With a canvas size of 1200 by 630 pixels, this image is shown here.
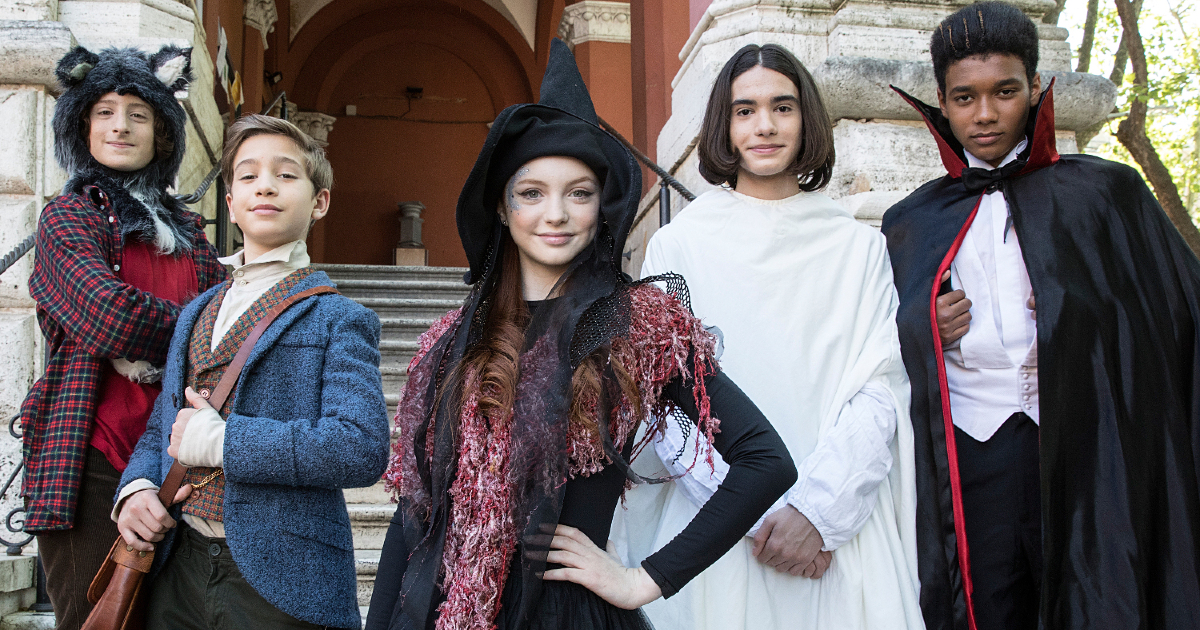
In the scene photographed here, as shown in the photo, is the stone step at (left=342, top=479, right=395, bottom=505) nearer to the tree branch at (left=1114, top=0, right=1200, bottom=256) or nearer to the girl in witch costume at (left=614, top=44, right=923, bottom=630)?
the girl in witch costume at (left=614, top=44, right=923, bottom=630)

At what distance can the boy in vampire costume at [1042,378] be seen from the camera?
1.88m

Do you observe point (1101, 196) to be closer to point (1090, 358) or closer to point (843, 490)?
point (1090, 358)

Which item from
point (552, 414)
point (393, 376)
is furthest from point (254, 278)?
point (393, 376)

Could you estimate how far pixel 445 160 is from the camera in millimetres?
13141

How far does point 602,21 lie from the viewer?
330 inches

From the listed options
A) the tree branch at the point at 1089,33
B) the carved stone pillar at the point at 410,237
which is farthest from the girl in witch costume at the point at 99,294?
the carved stone pillar at the point at 410,237

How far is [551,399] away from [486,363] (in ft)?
0.50

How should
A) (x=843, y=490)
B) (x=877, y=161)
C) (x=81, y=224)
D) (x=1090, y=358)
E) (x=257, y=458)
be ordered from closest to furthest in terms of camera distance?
(x=257, y=458), (x=843, y=490), (x=1090, y=358), (x=81, y=224), (x=877, y=161)

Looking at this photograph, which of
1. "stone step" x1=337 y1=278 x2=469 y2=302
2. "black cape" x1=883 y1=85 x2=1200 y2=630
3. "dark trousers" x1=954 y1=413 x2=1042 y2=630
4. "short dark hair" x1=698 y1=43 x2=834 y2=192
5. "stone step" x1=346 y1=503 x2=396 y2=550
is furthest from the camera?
"stone step" x1=337 y1=278 x2=469 y2=302

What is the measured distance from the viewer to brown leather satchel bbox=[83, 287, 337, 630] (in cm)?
164

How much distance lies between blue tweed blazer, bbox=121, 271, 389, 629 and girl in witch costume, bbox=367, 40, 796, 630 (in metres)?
0.17

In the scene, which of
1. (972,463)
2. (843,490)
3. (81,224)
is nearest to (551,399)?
(843,490)

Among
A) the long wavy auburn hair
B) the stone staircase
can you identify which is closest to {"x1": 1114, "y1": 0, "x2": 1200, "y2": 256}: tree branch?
the stone staircase

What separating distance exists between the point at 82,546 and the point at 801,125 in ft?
6.21
